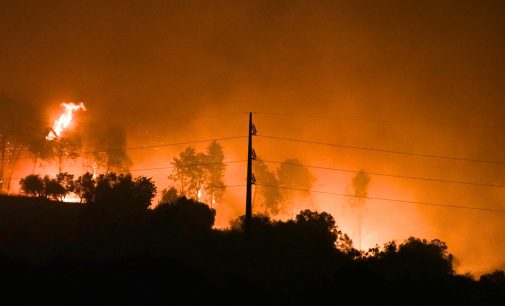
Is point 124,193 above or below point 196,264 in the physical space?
above

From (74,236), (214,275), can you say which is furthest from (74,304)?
(74,236)

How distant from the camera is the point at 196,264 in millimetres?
41094

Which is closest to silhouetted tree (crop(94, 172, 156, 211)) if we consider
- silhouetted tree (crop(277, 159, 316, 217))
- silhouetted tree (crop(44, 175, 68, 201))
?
silhouetted tree (crop(44, 175, 68, 201))

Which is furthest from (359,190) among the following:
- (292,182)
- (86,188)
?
(86,188)

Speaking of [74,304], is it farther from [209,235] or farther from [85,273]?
[209,235]

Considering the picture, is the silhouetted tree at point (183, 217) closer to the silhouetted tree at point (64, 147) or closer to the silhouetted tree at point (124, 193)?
the silhouetted tree at point (124, 193)

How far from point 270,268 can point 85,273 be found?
60.4 ft

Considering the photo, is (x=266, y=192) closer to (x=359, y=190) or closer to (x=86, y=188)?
(x=359, y=190)

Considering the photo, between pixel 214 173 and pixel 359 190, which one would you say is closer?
pixel 214 173

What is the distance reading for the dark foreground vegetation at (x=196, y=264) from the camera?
2508cm

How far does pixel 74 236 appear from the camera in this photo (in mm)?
52125

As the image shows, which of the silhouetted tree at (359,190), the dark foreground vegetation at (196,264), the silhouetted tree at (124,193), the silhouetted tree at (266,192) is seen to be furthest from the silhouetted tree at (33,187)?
the silhouetted tree at (359,190)

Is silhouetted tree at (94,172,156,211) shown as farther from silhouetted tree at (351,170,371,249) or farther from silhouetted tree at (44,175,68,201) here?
silhouetted tree at (351,170,371,249)

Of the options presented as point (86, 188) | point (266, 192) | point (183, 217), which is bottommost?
point (183, 217)
